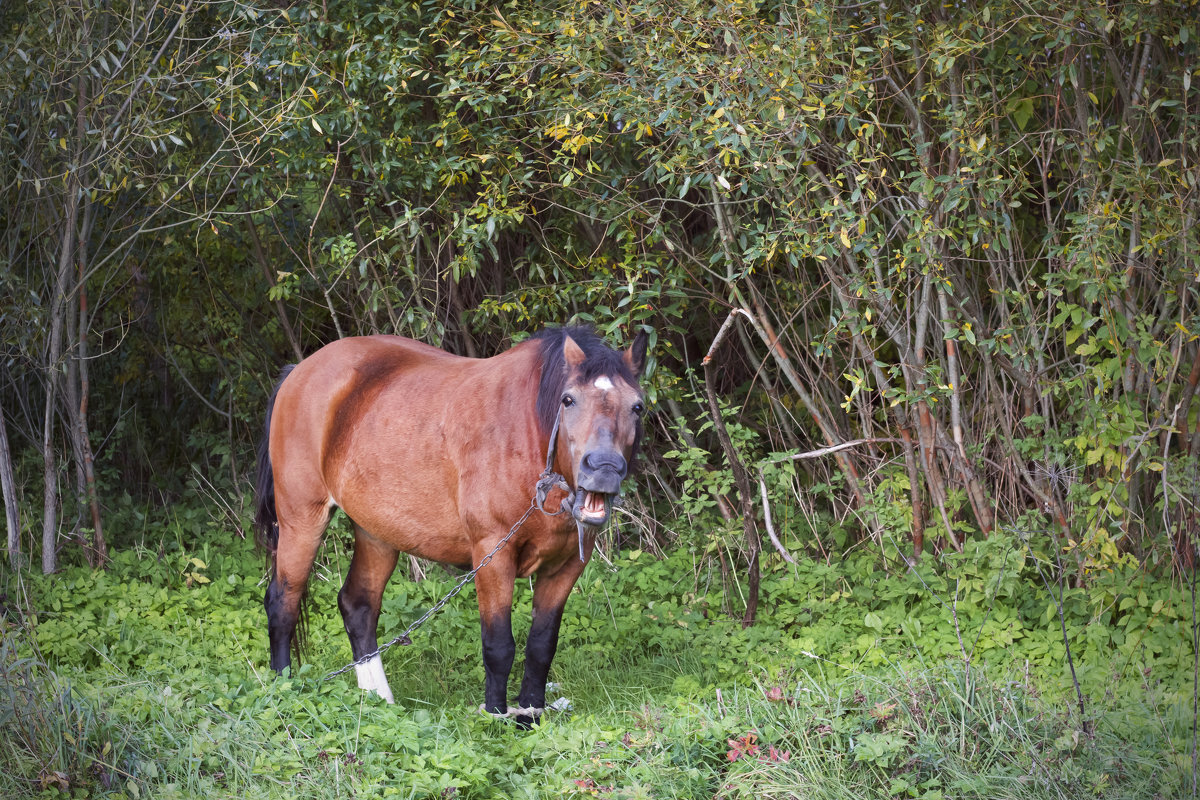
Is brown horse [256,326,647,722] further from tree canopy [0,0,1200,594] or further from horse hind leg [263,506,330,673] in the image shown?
tree canopy [0,0,1200,594]

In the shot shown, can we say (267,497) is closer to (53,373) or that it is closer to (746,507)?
(53,373)

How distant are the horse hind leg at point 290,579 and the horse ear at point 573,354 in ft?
5.64

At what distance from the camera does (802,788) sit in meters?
3.30

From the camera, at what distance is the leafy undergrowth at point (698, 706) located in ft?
11.0

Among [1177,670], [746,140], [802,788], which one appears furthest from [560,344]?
[1177,670]

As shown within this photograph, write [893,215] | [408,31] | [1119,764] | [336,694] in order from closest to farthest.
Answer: [1119,764] < [336,694] < [893,215] < [408,31]

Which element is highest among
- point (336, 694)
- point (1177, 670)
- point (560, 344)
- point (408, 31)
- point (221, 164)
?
point (408, 31)

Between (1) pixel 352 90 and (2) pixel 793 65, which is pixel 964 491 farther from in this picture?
(1) pixel 352 90

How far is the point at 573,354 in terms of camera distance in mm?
4027

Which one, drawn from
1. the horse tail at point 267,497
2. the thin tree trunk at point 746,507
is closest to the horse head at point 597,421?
the thin tree trunk at point 746,507

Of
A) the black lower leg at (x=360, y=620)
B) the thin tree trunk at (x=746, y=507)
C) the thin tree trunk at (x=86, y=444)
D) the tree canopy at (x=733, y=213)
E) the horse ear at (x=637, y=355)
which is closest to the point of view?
the horse ear at (x=637, y=355)

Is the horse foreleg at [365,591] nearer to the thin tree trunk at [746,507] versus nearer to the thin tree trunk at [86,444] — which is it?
the thin tree trunk at [746,507]

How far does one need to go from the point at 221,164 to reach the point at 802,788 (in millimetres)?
4826

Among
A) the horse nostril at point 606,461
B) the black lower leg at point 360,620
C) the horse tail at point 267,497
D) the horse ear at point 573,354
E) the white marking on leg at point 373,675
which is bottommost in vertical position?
the white marking on leg at point 373,675
